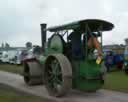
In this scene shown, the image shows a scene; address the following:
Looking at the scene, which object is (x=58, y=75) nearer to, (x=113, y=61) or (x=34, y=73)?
(x=34, y=73)

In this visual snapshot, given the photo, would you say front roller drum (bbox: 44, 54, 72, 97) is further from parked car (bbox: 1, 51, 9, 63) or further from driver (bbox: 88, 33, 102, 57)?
parked car (bbox: 1, 51, 9, 63)

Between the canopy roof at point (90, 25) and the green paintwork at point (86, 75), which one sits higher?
the canopy roof at point (90, 25)

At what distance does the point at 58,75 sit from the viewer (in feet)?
35.1

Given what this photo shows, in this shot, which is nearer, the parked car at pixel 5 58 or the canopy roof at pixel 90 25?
the canopy roof at pixel 90 25

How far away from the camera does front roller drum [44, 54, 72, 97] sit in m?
10.0

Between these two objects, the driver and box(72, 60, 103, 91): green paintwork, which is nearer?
the driver

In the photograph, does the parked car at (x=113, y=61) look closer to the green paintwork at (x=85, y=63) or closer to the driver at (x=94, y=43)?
A: the green paintwork at (x=85, y=63)

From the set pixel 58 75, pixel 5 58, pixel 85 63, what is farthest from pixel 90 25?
pixel 5 58

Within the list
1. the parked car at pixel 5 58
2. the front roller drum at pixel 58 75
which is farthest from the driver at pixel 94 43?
the parked car at pixel 5 58

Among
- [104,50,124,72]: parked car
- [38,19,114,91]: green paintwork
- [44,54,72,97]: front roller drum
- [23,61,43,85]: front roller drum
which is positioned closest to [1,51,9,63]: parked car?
[104,50,124,72]: parked car

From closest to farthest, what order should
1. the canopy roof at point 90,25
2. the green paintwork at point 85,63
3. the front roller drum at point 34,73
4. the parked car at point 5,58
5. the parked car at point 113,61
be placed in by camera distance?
the canopy roof at point 90,25
the green paintwork at point 85,63
the front roller drum at point 34,73
the parked car at point 113,61
the parked car at point 5,58

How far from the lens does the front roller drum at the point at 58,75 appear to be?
1005cm

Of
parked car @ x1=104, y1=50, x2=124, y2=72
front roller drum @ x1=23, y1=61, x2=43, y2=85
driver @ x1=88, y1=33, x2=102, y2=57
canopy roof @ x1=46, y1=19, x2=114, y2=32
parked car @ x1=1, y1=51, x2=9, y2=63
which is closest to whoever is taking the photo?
driver @ x1=88, y1=33, x2=102, y2=57

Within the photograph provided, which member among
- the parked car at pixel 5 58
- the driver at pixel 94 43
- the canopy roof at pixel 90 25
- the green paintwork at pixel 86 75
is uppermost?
the canopy roof at pixel 90 25
